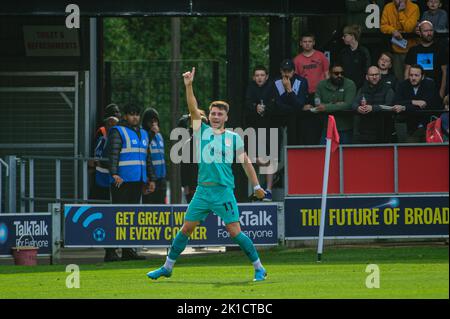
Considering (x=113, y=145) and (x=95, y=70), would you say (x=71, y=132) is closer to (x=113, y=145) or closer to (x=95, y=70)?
(x=95, y=70)

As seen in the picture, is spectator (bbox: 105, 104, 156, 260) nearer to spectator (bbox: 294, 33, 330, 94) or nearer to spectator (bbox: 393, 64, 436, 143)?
spectator (bbox: 294, 33, 330, 94)

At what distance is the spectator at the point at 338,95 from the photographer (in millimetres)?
20672

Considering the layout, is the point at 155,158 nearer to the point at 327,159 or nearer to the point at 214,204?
Result: the point at 327,159

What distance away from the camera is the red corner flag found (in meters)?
18.0

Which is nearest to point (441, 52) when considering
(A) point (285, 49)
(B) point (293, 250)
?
(A) point (285, 49)

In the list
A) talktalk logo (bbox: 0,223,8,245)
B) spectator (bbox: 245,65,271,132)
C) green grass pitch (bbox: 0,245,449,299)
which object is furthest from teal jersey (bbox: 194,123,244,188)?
talktalk logo (bbox: 0,223,8,245)

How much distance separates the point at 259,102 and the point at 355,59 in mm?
1733

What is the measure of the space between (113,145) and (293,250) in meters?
3.32

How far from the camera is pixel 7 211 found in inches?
870

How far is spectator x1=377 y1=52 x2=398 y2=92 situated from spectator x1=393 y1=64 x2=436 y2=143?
0.14m

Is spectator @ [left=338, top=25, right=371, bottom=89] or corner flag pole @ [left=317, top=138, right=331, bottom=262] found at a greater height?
spectator @ [left=338, top=25, right=371, bottom=89]

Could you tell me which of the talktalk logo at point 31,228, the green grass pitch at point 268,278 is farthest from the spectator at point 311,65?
the talktalk logo at point 31,228

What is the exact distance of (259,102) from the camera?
21.2 meters

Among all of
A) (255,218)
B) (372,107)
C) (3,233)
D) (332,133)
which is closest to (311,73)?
(372,107)
